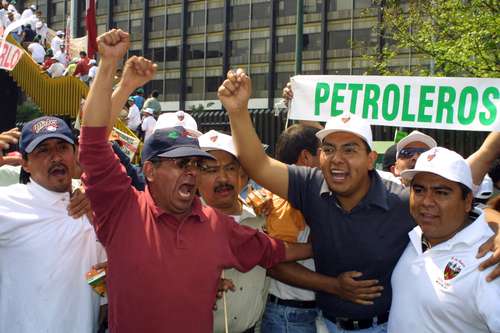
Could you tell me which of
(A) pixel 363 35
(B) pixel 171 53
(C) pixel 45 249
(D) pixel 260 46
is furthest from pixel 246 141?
(B) pixel 171 53

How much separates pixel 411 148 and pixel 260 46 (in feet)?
159

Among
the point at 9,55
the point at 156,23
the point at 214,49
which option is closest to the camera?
the point at 9,55

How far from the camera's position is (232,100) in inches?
144

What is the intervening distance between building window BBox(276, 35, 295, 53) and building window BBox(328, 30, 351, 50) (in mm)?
3121

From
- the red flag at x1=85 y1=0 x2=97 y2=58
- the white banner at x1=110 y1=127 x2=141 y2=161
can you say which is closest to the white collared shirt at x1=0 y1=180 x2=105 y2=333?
the white banner at x1=110 y1=127 x2=141 y2=161

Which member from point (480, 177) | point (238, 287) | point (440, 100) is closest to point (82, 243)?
point (238, 287)

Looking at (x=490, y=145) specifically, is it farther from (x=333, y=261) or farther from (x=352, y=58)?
(x=352, y=58)

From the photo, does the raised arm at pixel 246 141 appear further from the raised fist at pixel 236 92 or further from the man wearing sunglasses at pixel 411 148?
the man wearing sunglasses at pixel 411 148

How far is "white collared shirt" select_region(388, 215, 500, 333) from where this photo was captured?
9.64 ft

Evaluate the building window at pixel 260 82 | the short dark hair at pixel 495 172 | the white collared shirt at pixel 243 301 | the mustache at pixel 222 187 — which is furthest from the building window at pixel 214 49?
the white collared shirt at pixel 243 301

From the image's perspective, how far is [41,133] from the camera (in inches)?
135

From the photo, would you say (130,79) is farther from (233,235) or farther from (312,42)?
(312,42)

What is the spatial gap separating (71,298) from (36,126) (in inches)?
37.1

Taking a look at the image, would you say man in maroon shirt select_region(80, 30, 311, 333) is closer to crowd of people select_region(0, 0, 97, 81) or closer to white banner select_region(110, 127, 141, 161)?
white banner select_region(110, 127, 141, 161)
